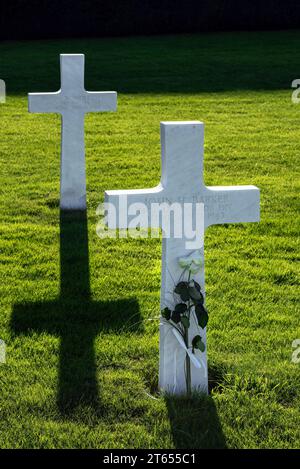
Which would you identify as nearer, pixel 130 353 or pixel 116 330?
pixel 130 353

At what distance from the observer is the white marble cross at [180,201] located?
12.9ft

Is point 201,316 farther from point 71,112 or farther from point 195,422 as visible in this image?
point 71,112

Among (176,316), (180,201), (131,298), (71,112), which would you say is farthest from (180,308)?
(71,112)

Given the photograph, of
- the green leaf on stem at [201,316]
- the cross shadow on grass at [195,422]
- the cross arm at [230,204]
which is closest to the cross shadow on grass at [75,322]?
the cross shadow on grass at [195,422]

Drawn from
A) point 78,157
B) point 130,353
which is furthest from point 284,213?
point 130,353

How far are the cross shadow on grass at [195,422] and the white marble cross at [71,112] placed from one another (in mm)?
3497

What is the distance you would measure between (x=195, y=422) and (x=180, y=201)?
1086mm

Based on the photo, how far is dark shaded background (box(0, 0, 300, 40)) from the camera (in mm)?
19594

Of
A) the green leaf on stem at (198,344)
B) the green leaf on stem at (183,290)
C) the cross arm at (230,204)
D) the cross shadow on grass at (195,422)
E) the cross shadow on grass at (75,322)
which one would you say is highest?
the cross arm at (230,204)

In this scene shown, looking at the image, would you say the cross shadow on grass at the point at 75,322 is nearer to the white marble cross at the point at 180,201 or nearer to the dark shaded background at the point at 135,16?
the white marble cross at the point at 180,201

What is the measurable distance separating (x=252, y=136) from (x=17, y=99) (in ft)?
14.0

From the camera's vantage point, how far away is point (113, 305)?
532cm

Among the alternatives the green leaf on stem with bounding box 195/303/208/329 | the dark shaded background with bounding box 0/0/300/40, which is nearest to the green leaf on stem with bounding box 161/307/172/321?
the green leaf on stem with bounding box 195/303/208/329
